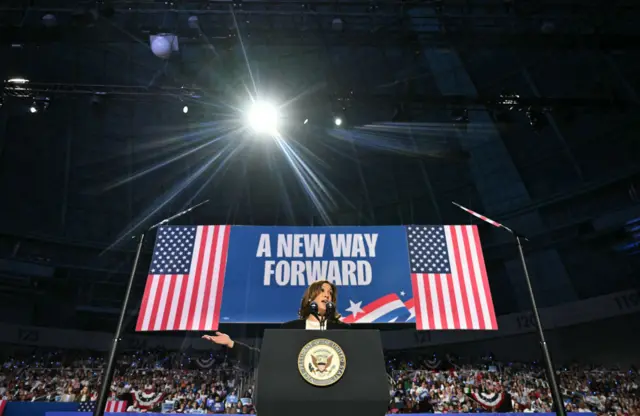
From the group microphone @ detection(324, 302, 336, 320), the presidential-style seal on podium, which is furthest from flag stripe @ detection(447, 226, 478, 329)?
the presidential-style seal on podium

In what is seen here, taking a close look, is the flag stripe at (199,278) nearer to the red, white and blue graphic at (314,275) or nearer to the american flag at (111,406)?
the red, white and blue graphic at (314,275)

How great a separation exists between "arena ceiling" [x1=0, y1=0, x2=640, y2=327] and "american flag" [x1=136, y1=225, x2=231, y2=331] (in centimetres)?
448

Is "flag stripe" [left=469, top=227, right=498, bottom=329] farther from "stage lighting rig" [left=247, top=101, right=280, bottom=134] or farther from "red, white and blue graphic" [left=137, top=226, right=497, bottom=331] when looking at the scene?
"stage lighting rig" [left=247, top=101, right=280, bottom=134]

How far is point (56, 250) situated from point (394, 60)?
22.1 metres

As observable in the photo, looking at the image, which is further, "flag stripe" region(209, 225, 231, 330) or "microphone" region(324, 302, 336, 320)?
"flag stripe" region(209, 225, 231, 330)

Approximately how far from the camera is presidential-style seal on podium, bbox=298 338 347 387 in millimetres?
2463

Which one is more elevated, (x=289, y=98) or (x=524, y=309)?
(x=289, y=98)

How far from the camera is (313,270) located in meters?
9.20

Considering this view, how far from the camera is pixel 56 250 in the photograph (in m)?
23.2

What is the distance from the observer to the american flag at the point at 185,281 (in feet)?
28.1

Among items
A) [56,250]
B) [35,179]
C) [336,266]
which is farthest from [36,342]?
[336,266]

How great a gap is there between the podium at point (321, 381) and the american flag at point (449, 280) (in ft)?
20.7

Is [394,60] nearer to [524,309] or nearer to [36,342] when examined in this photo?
[524,309]

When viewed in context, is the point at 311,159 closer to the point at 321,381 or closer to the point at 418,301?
the point at 418,301
